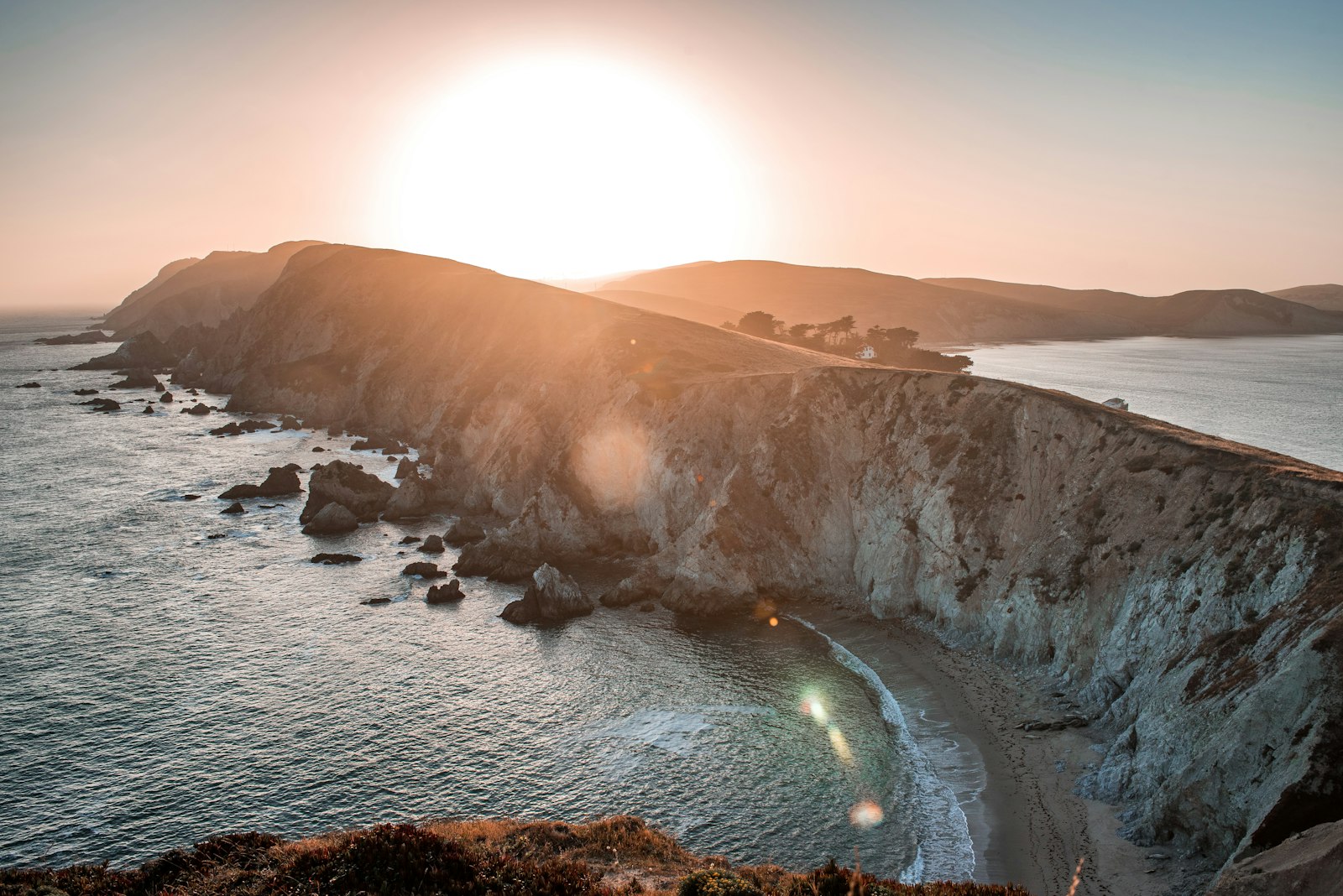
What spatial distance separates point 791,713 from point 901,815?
9.77m

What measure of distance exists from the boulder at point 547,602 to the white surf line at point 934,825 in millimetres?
24962

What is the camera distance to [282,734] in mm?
41281

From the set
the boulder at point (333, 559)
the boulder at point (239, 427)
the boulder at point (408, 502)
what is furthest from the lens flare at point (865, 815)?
the boulder at point (239, 427)

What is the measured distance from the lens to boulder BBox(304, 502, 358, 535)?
76.7 metres

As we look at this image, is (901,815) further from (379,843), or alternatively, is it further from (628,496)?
(628,496)

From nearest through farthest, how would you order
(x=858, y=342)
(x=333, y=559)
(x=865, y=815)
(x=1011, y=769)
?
(x=865, y=815), (x=1011, y=769), (x=333, y=559), (x=858, y=342)

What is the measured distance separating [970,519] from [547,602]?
33430mm

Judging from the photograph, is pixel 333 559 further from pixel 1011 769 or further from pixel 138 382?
pixel 138 382

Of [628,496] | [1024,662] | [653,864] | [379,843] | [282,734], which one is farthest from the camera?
[628,496]

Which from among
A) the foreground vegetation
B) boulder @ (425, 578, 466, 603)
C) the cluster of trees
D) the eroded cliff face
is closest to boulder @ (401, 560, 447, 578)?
the eroded cliff face

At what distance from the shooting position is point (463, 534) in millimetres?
74625

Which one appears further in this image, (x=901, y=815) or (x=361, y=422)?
(x=361, y=422)

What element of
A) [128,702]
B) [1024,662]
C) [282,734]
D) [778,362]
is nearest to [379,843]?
[282,734]

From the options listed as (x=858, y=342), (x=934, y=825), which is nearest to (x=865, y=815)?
(x=934, y=825)
